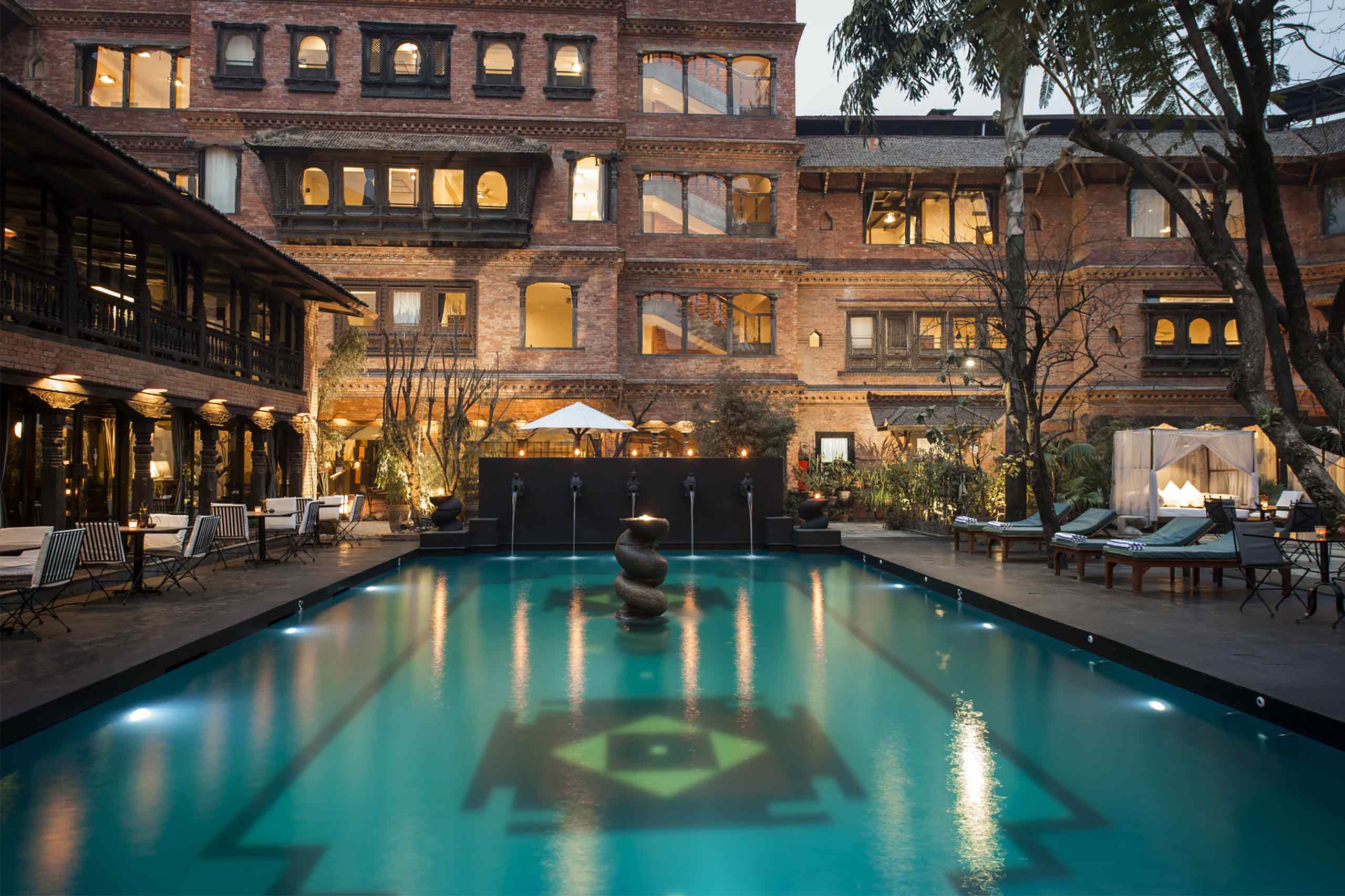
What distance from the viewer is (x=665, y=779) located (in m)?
4.73

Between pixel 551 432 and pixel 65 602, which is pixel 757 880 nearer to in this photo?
pixel 65 602

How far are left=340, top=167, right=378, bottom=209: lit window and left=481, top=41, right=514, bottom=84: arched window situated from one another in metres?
4.35

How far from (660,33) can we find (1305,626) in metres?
23.3

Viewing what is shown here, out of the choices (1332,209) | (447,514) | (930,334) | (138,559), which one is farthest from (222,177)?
(1332,209)

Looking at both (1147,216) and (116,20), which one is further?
(1147,216)

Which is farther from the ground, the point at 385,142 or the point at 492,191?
the point at 385,142

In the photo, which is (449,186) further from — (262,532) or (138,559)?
(138,559)

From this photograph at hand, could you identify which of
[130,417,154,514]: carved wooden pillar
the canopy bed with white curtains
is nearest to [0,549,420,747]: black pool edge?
[130,417,154,514]: carved wooden pillar

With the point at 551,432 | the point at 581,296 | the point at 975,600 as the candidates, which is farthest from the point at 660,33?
the point at 975,600

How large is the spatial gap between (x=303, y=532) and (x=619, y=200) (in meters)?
15.0

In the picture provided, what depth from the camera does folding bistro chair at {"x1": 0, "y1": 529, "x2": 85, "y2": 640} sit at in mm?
7133

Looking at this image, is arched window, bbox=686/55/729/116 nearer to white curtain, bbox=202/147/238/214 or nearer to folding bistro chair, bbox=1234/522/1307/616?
white curtain, bbox=202/147/238/214

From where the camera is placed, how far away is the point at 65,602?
918cm

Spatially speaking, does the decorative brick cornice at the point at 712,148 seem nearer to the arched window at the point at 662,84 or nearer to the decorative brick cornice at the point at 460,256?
the arched window at the point at 662,84
